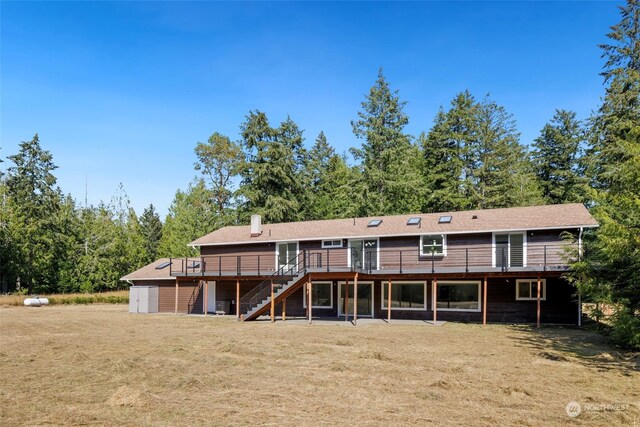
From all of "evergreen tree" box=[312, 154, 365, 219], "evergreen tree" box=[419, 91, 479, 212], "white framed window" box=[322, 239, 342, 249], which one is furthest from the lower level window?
"evergreen tree" box=[419, 91, 479, 212]

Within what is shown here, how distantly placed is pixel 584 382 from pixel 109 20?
20.3 metres

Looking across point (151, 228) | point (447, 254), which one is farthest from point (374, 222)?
point (151, 228)

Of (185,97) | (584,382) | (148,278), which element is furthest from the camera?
(148,278)

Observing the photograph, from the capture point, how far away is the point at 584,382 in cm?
1025

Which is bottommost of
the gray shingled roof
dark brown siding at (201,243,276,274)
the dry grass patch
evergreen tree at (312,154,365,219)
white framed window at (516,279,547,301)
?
the dry grass patch

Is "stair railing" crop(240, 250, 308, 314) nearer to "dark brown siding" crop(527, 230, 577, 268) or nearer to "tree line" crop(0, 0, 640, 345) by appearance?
"dark brown siding" crop(527, 230, 577, 268)

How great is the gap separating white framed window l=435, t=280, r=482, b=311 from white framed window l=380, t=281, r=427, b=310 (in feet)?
2.81

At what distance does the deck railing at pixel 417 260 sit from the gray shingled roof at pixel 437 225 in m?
0.97

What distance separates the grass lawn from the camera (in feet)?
25.6

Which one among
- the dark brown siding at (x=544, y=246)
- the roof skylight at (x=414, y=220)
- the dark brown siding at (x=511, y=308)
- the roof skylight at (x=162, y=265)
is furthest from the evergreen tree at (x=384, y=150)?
the dark brown siding at (x=544, y=246)

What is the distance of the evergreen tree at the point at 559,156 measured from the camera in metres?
46.0

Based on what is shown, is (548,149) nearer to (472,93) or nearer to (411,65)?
(472,93)

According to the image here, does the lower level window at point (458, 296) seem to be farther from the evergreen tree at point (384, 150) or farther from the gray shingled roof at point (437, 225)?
the evergreen tree at point (384, 150)

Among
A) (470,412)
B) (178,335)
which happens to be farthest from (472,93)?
(470,412)
